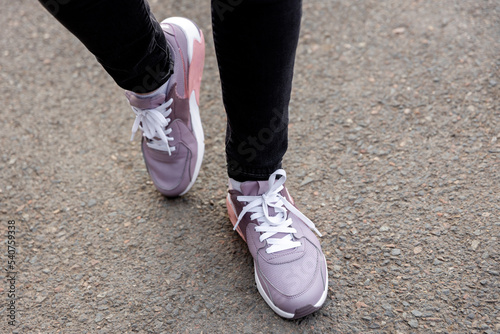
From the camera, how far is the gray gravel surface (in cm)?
123

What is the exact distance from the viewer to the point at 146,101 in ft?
4.33

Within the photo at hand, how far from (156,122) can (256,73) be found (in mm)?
425

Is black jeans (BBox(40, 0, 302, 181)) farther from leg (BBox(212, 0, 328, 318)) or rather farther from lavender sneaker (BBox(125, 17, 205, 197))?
lavender sneaker (BBox(125, 17, 205, 197))

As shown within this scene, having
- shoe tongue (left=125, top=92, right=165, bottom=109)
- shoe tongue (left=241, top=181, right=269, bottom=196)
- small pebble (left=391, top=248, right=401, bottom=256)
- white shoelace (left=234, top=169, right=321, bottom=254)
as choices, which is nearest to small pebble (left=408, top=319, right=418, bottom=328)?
small pebble (left=391, top=248, right=401, bottom=256)

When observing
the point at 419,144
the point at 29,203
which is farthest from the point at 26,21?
the point at 419,144

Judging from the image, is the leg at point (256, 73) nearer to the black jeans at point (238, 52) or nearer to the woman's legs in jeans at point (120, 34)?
the black jeans at point (238, 52)

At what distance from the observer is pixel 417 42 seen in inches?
76.3

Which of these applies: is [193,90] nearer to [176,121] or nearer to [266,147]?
[176,121]

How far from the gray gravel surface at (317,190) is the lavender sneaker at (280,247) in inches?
2.2

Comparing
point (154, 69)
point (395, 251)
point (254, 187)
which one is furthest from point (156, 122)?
point (395, 251)

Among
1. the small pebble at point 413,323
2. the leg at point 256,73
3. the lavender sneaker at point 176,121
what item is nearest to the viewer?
the leg at point 256,73

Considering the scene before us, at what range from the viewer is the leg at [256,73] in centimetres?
97

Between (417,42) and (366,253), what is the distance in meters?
1.01

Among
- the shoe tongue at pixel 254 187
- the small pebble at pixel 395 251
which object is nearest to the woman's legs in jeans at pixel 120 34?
the shoe tongue at pixel 254 187
